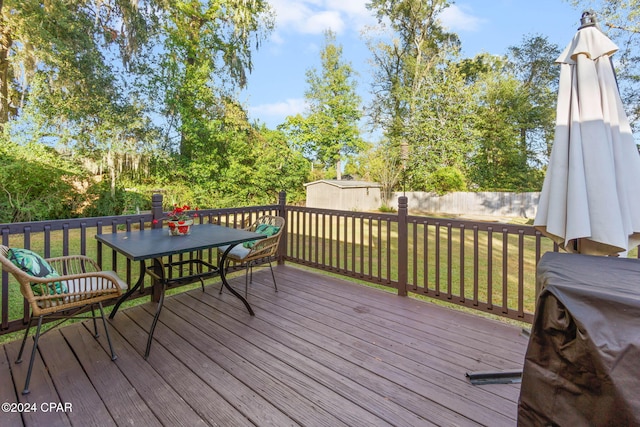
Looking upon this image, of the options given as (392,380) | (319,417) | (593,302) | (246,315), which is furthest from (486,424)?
(246,315)

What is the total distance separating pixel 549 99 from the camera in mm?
15422

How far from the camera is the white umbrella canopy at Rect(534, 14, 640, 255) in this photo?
164cm

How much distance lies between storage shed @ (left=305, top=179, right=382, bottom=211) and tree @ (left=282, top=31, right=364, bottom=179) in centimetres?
403

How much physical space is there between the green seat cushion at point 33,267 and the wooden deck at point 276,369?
20.4 inches

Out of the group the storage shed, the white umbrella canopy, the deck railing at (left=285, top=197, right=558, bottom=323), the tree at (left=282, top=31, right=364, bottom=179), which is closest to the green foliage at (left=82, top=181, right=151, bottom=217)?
the storage shed

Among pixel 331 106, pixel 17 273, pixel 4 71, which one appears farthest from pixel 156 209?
pixel 331 106

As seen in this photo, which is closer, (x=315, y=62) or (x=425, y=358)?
(x=425, y=358)

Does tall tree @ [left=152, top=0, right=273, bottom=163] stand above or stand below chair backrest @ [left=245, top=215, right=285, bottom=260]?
above

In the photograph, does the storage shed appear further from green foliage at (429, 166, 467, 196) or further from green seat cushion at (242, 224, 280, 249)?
green seat cushion at (242, 224, 280, 249)

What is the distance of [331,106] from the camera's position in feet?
59.8

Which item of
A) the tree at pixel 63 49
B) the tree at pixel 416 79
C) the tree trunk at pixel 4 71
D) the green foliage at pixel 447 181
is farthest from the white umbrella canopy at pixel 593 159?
the tree at pixel 416 79

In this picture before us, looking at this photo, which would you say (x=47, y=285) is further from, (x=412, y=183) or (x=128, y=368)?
(x=412, y=183)

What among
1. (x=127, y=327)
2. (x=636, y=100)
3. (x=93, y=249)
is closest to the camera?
(x=127, y=327)

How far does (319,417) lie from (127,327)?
1.90 meters
